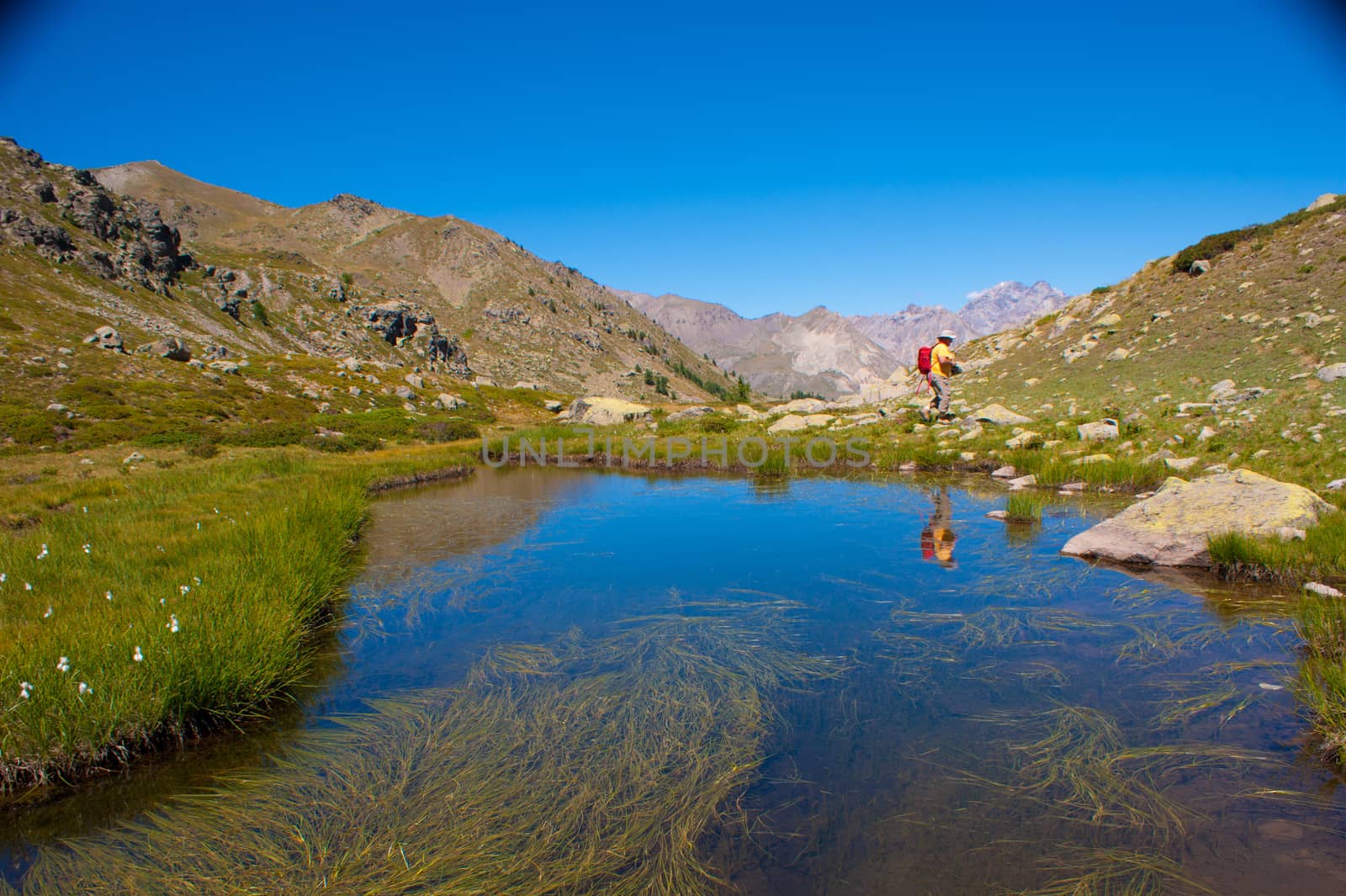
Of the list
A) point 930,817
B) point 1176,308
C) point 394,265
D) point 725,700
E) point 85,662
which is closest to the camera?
point 930,817

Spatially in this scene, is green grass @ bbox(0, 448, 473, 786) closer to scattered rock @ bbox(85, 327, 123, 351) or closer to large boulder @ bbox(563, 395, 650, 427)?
large boulder @ bbox(563, 395, 650, 427)

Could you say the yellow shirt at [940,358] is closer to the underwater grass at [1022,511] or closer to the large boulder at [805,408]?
the large boulder at [805,408]

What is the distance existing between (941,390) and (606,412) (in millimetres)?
24671

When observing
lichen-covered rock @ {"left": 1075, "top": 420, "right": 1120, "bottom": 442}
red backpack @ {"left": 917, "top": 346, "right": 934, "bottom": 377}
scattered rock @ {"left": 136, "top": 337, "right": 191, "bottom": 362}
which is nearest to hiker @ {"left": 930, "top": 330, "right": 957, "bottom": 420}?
red backpack @ {"left": 917, "top": 346, "right": 934, "bottom": 377}

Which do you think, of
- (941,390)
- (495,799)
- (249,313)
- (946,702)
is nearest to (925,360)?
(941,390)

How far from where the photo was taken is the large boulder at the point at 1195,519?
9055mm

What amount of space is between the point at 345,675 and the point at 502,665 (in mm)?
1892

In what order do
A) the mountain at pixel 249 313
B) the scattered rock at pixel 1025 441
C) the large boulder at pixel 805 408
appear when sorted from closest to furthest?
1. the scattered rock at pixel 1025 441
2. the large boulder at pixel 805 408
3. the mountain at pixel 249 313

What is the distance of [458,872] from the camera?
13.5 ft

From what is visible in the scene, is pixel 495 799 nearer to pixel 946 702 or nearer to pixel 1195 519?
pixel 946 702

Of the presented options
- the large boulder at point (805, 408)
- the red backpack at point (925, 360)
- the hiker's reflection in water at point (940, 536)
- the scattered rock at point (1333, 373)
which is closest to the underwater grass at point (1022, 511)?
the hiker's reflection in water at point (940, 536)

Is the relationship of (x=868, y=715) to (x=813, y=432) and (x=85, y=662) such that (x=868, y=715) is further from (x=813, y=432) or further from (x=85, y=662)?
(x=813, y=432)

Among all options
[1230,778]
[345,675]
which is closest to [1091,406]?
[1230,778]

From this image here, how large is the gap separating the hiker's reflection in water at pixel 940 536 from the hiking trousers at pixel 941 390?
10.1 meters
